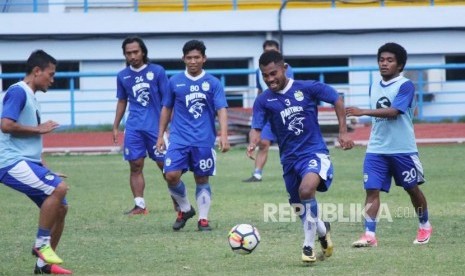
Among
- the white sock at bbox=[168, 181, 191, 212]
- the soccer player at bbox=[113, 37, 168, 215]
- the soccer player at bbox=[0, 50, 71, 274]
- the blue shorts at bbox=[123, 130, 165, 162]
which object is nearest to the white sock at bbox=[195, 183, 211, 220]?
the white sock at bbox=[168, 181, 191, 212]

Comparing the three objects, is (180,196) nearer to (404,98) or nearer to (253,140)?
(253,140)

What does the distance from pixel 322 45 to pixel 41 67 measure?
2228cm

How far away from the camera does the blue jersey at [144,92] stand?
14.4 m

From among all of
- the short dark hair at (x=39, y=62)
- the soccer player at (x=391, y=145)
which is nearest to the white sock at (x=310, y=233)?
the soccer player at (x=391, y=145)

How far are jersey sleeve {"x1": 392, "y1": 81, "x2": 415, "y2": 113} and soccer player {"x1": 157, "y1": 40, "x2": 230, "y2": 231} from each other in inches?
87.5

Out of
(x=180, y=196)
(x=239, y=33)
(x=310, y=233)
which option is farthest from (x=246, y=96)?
(x=310, y=233)

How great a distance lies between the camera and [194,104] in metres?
12.8

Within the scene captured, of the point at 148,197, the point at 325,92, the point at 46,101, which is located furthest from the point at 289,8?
the point at 325,92

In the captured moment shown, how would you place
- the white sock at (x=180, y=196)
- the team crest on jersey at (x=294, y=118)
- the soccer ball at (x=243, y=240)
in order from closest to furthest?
the soccer ball at (x=243, y=240), the team crest on jersey at (x=294, y=118), the white sock at (x=180, y=196)

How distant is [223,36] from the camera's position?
103 feet

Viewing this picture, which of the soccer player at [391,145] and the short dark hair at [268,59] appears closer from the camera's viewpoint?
the short dark hair at [268,59]

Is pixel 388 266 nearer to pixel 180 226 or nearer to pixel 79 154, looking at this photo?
pixel 180 226

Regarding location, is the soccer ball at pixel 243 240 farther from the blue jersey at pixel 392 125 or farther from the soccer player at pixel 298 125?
the blue jersey at pixel 392 125

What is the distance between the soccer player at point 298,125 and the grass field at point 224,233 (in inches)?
24.8
